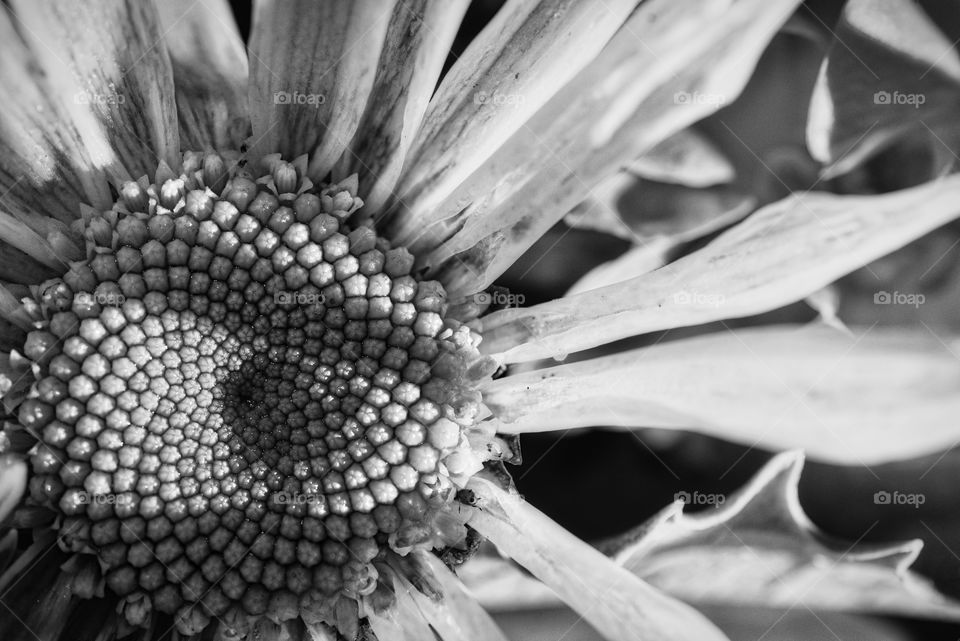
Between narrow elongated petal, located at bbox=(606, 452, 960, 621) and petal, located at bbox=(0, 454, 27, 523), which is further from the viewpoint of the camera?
narrow elongated petal, located at bbox=(606, 452, 960, 621)

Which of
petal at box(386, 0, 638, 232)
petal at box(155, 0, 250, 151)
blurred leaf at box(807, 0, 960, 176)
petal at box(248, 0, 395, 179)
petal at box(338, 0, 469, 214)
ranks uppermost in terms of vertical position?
petal at box(155, 0, 250, 151)

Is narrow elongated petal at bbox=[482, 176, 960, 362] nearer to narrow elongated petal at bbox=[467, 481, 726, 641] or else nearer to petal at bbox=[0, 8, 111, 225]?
narrow elongated petal at bbox=[467, 481, 726, 641]

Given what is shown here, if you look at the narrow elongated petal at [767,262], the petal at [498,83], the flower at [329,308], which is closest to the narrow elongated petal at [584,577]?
the flower at [329,308]

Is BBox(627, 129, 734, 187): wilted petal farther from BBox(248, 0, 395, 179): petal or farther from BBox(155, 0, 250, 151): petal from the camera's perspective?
BBox(155, 0, 250, 151): petal

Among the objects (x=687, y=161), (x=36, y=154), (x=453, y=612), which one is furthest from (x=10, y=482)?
(x=687, y=161)

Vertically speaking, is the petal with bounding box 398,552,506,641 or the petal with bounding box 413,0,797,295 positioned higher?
the petal with bounding box 413,0,797,295

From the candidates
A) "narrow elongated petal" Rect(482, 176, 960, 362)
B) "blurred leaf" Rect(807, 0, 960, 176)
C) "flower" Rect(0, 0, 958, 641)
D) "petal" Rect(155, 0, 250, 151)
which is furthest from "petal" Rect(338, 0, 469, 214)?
"blurred leaf" Rect(807, 0, 960, 176)

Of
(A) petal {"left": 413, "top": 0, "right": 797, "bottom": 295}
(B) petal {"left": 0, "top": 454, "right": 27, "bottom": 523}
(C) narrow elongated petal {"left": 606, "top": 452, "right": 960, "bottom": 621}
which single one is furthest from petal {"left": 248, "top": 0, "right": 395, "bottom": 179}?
(C) narrow elongated petal {"left": 606, "top": 452, "right": 960, "bottom": 621}
